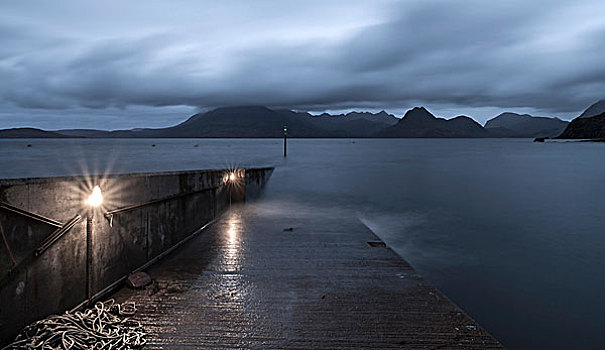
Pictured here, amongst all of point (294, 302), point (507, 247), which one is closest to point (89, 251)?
point (294, 302)

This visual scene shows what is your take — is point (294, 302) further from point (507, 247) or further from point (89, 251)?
point (507, 247)

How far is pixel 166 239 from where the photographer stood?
750 centimetres

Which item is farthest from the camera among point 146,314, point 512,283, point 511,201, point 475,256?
point 511,201

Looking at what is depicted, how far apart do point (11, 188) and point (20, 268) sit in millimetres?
906

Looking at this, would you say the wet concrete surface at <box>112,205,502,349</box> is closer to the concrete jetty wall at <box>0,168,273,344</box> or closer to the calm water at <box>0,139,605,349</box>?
the concrete jetty wall at <box>0,168,273,344</box>

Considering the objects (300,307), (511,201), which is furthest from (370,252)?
(511,201)

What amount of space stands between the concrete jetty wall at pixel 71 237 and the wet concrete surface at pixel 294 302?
543 millimetres

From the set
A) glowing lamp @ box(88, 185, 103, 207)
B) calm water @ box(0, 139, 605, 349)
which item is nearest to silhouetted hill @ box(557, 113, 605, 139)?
calm water @ box(0, 139, 605, 349)

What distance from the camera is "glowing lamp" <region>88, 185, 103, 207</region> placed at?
485 cm

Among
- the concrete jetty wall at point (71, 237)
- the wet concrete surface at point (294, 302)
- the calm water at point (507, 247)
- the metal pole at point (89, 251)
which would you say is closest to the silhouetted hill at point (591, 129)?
the calm water at point (507, 247)

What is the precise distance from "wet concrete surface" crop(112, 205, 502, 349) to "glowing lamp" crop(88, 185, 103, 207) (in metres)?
1.43

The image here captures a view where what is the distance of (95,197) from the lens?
4.89 metres

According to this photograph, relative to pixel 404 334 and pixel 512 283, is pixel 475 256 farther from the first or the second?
pixel 404 334

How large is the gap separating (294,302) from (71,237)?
3.15 meters
